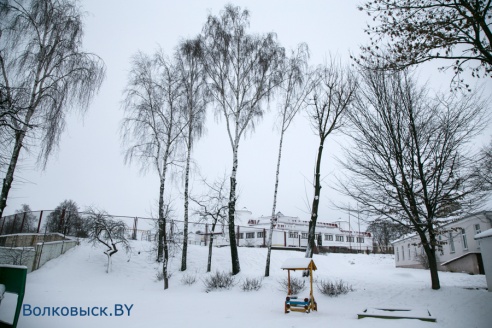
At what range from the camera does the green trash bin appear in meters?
3.47

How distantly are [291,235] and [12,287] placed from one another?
3353cm

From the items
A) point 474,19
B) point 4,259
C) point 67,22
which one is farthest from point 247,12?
point 4,259

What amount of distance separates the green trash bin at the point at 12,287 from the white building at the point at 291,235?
78.4 feet

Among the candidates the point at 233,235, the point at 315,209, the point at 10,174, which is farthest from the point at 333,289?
the point at 10,174

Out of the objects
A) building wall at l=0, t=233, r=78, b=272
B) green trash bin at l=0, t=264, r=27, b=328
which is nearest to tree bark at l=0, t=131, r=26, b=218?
building wall at l=0, t=233, r=78, b=272

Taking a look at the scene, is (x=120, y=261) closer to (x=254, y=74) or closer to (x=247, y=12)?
(x=254, y=74)

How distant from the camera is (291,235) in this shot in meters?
35.2

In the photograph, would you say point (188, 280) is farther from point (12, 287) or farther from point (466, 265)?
point (466, 265)

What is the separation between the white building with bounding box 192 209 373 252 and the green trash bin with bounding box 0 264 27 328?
2390 cm

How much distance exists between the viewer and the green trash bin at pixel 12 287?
11.4 feet

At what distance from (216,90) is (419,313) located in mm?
13962

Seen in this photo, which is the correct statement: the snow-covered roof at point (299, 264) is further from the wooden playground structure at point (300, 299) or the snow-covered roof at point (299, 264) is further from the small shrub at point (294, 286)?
the small shrub at point (294, 286)

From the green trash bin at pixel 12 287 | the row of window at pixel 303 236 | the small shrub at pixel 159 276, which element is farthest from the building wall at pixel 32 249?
the row of window at pixel 303 236

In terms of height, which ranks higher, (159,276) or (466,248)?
(466,248)
